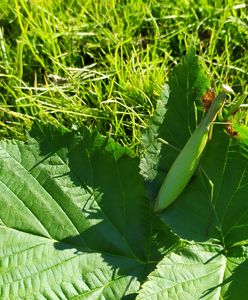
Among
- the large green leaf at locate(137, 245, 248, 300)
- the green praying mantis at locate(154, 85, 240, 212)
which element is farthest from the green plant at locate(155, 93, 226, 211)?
the large green leaf at locate(137, 245, 248, 300)

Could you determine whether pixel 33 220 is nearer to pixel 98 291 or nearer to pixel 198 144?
pixel 98 291

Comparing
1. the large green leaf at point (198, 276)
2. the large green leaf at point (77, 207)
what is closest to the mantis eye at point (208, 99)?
the large green leaf at point (77, 207)

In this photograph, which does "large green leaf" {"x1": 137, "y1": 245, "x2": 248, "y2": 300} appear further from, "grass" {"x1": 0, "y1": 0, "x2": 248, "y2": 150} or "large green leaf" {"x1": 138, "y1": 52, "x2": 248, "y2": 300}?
"grass" {"x1": 0, "y1": 0, "x2": 248, "y2": 150}

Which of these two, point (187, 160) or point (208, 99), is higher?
point (208, 99)

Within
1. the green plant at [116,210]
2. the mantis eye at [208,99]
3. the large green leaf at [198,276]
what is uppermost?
the mantis eye at [208,99]

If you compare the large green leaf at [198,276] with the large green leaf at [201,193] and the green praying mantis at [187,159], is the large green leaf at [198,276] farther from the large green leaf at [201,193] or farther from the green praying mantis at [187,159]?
the green praying mantis at [187,159]

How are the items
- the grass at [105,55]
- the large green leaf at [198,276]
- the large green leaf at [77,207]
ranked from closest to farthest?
the large green leaf at [198,276] → the large green leaf at [77,207] → the grass at [105,55]

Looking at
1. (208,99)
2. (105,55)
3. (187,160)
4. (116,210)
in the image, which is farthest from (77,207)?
(105,55)

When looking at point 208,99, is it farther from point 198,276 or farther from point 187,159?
point 198,276
